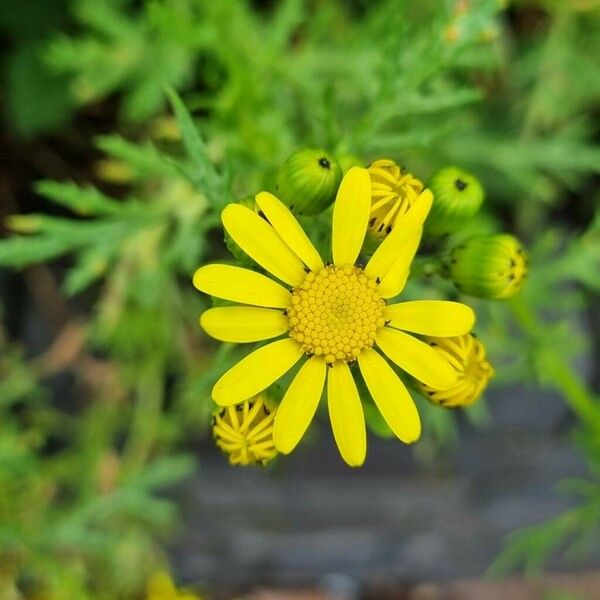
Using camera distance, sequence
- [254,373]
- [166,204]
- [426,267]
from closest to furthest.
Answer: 1. [254,373]
2. [426,267]
3. [166,204]

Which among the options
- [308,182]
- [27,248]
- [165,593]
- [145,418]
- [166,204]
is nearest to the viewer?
[308,182]

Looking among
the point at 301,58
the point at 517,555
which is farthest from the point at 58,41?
the point at 517,555

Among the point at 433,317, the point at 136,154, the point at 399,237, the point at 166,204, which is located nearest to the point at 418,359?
the point at 433,317

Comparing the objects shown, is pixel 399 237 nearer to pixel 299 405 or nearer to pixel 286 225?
pixel 286 225

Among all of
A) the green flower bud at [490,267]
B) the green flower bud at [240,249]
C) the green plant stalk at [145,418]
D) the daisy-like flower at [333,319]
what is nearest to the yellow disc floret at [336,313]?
the daisy-like flower at [333,319]

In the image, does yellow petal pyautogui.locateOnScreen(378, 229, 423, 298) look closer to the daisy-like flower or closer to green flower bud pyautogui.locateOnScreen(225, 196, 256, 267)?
the daisy-like flower

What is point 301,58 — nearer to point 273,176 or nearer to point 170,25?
point 170,25
